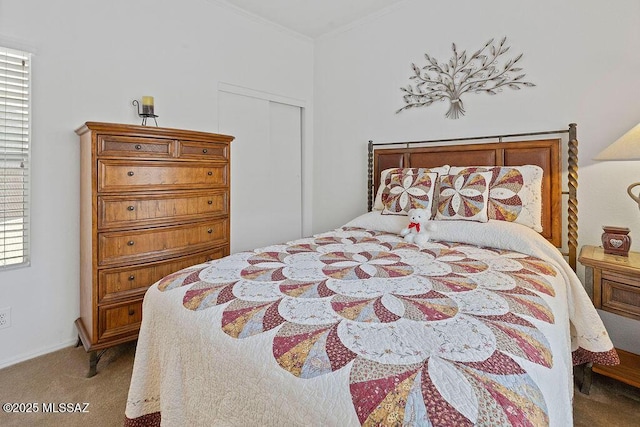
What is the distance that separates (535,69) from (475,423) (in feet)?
8.44

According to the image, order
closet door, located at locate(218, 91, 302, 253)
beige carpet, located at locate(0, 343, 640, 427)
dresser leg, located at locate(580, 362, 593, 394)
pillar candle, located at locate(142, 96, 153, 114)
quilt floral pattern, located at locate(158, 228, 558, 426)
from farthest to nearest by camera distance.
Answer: closet door, located at locate(218, 91, 302, 253) → pillar candle, located at locate(142, 96, 153, 114) → dresser leg, located at locate(580, 362, 593, 394) → beige carpet, located at locate(0, 343, 640, 427) → quilt floral pattern, located at locate(158, 228, 558, 426)

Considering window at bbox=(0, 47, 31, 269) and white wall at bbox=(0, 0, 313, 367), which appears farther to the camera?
white wall at bbox=(0, 0, 313, 367)

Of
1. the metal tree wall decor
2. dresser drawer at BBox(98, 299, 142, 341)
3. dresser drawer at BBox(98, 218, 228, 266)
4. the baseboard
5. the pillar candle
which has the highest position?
the metal tree wall decor

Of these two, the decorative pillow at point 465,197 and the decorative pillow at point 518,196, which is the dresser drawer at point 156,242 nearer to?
the decorative pillow at point 465,197

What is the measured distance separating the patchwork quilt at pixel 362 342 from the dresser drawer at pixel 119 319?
2.95 ft

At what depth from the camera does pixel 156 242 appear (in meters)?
Answer: 2.24

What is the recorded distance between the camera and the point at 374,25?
3.35 m

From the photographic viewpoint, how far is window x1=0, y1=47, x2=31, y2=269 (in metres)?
2.09

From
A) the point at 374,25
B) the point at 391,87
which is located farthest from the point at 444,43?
the point at 374,25

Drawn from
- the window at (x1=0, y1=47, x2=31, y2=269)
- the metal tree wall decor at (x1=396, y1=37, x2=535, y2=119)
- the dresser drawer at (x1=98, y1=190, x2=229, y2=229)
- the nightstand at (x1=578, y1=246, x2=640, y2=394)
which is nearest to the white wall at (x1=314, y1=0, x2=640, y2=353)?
the metal tree wall decor at (x1=396, y1=37, x2=535, y2=119)

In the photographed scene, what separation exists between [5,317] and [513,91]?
377 cm

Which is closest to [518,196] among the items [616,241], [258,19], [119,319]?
[616,241]

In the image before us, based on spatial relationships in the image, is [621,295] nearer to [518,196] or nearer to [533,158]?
[518,196]

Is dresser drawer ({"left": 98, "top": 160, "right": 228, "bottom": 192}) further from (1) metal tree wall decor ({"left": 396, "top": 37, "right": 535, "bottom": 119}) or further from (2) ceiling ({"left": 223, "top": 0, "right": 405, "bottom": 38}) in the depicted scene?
(1) metal tree wall decor ({"left": 396, "top": 37, "right": 535, "bottom": 119})
